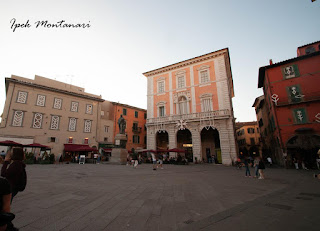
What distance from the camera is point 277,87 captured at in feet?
63.5

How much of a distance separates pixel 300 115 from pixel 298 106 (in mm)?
1015

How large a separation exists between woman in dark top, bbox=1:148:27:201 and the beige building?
25.6m

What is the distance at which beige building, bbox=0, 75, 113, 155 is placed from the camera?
22656 millimetres

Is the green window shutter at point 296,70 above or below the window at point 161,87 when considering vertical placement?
below

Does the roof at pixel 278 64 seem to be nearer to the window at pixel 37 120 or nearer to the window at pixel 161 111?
the window at pixel 161 111

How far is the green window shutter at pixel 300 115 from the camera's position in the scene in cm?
1723

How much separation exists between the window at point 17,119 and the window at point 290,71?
35000mm

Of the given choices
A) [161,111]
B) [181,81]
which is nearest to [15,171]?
[161,111]

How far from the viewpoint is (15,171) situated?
2727 millimetres

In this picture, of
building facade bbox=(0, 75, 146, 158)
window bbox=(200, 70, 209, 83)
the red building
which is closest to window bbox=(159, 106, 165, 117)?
window bbox=(200, 70, 209, 83)

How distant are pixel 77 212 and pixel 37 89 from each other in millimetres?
28094

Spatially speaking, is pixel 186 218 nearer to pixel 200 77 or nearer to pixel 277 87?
pixel 277 87

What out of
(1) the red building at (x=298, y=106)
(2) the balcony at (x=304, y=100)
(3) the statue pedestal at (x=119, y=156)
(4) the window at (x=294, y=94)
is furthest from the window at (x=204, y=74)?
(3) the statue pedestal at (x=119, y=156)

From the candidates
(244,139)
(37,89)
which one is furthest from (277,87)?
(37,89)
